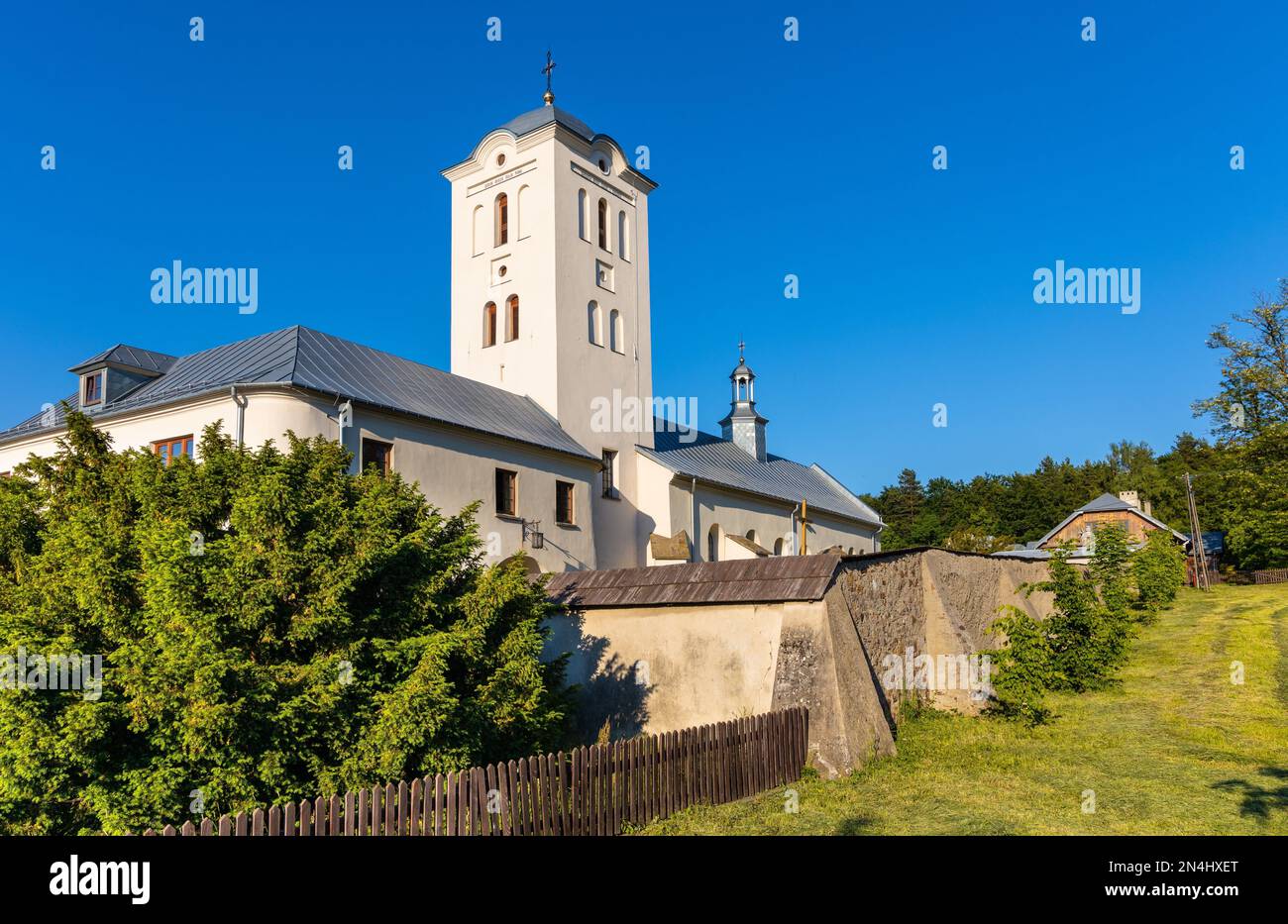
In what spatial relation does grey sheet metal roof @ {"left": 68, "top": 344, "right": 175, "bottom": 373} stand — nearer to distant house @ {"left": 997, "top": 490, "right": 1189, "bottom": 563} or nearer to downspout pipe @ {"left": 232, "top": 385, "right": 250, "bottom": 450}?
downspout pipe @ {"left": 232, "top": 385, "right": 250, "bottom": 450}

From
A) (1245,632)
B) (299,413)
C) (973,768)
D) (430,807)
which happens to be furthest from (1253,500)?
(430,807)

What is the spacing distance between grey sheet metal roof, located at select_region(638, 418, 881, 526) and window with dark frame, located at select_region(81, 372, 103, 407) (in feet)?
54.1

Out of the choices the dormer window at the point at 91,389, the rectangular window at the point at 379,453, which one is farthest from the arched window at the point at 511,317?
the dormer window at the point at 91,389

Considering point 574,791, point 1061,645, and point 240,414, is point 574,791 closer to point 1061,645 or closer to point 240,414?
point 1061,645

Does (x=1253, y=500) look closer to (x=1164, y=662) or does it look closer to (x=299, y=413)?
(x=1164, y=662)

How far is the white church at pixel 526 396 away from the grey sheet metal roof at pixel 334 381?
74 millimetres

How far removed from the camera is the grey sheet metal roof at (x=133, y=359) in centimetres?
2305

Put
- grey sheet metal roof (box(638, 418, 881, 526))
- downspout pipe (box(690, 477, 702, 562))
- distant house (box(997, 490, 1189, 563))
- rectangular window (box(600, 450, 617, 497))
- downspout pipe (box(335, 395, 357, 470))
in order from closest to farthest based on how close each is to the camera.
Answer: downspout pipe (box(335, 395, 357, 470)), rectangular window (box(600, 450, 617, 497)), downspout pipe (box(690, 477, 702, 562)), grey sheet metal roof (box(638, 418, 881, 526)), distant house (box(997, 490, 1189, 563))

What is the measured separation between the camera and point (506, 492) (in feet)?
80.7

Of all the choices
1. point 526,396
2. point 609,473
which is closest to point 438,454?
point 526,396

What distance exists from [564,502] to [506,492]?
8.61ft

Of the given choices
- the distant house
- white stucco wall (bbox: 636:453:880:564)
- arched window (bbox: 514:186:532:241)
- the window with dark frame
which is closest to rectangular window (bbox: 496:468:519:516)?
white stucco wall (bbox: 636:453:880:564)

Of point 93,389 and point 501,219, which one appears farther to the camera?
point 501,219

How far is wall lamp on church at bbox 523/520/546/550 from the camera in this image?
24641 millimetres
